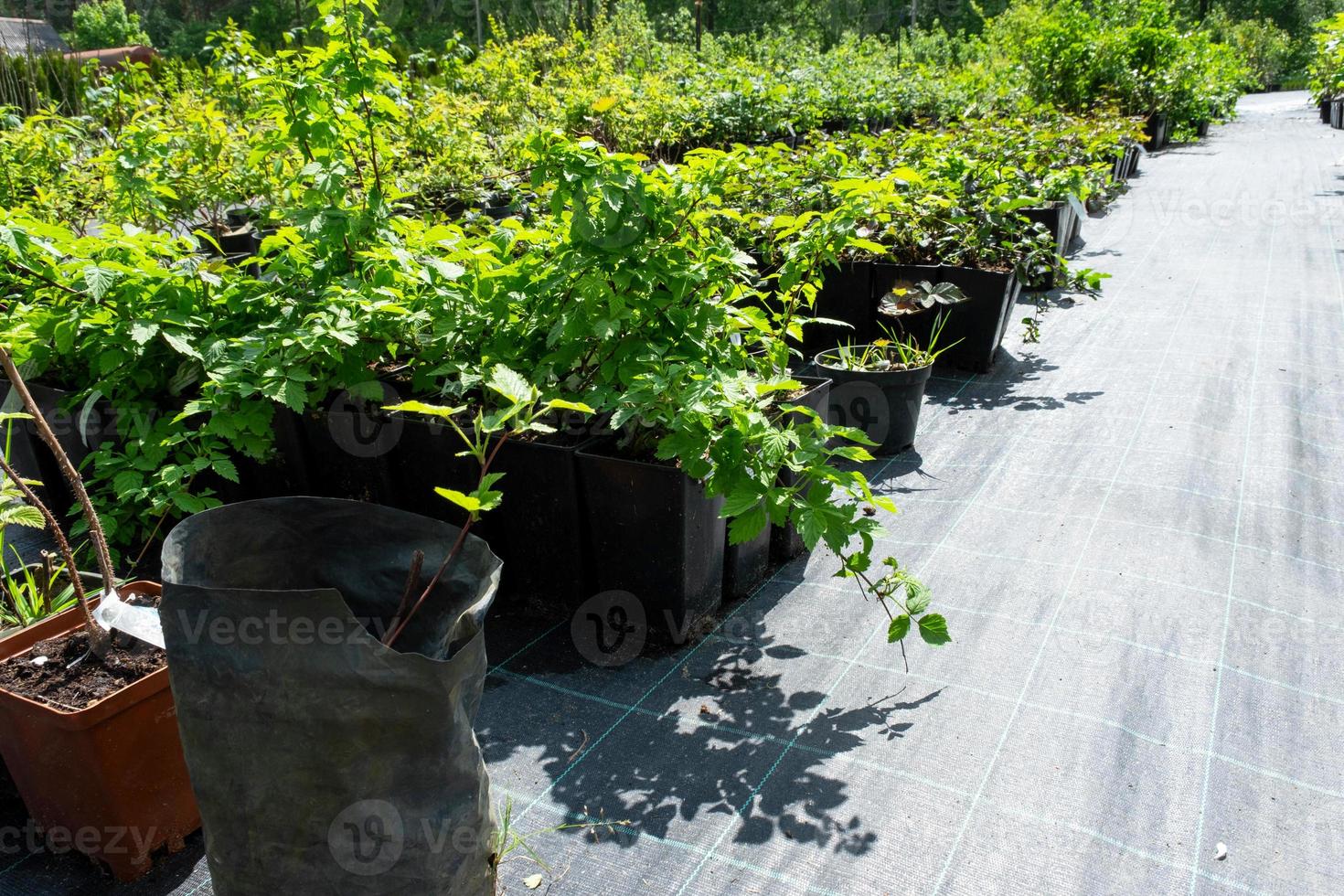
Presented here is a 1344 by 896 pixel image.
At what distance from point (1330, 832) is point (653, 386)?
153 cm

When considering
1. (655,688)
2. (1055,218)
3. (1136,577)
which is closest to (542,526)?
(655,688)

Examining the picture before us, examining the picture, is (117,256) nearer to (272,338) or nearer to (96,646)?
(272,338)

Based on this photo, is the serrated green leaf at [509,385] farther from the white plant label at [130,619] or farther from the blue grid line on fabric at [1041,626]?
the blue grid line on fabric at [1041,626]

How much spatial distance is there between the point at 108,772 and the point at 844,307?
3.53m

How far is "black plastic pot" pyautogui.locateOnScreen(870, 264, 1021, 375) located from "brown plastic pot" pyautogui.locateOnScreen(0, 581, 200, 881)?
3258 millimetres

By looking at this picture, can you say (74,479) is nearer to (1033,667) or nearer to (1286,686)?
(1033,667)

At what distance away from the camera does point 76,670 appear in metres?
1.70

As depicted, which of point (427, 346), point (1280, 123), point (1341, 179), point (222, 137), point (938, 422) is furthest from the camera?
point (1280, 123)

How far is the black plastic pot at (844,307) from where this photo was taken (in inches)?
168

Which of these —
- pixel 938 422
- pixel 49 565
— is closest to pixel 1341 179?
pixel 938 422

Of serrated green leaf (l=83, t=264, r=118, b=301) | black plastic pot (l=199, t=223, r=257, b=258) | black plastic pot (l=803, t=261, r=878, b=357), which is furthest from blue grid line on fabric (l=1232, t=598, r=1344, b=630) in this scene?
black plastic pot (l=199, t=223, r=257, b=258)

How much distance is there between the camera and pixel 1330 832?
66.8 inches

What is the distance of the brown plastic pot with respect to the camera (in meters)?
1.59

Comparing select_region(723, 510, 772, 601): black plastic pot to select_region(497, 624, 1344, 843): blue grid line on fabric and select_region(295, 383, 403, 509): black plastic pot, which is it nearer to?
select_region(497, 624, 1344, 843): blue grid line on fabric
